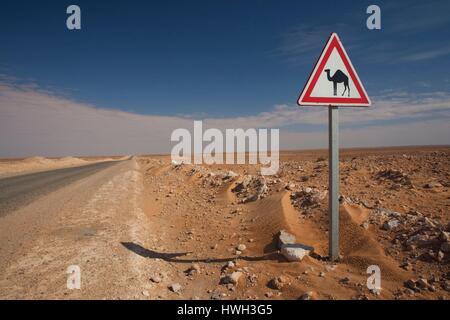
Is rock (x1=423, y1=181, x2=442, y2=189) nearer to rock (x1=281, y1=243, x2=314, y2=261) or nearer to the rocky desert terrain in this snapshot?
the rocky desert terrain

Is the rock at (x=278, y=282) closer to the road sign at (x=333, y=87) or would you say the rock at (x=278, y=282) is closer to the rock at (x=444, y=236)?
the road sign at (x=333, y=87)

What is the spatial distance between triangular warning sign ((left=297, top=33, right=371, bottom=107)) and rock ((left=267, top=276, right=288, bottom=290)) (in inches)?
87.2

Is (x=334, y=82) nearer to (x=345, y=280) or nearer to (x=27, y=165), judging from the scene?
(x=345, y=280)

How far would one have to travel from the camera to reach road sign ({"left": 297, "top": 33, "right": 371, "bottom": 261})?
4035mm

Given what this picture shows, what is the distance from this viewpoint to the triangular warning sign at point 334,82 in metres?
4.04

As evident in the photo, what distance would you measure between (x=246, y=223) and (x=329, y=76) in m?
3.68

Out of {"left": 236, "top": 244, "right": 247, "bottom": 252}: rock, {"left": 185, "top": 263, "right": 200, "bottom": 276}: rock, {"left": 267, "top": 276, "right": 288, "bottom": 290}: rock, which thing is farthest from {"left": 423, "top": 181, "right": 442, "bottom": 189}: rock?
{"left": 185, "top": 263, "right": 200, "bottom": 276}: rock

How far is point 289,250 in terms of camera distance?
4.40 metres

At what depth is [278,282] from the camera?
147 inches

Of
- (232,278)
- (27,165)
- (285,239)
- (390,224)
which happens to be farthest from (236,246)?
(27,165)

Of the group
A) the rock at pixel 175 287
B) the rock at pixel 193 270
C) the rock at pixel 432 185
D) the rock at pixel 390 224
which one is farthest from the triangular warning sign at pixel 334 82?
the rock at pixel 432 185
